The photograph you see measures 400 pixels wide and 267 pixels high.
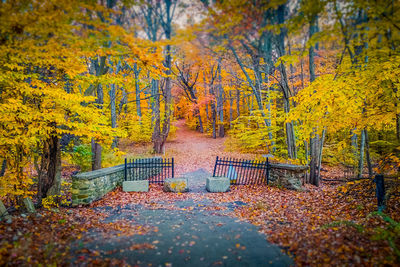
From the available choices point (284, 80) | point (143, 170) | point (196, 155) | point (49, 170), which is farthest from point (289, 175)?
point (196, 155)

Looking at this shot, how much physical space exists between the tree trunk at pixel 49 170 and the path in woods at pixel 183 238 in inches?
61.2

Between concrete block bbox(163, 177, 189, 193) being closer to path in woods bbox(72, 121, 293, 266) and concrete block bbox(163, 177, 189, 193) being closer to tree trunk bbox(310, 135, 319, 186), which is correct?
path in woods bbox(72, 121, 293, 266)

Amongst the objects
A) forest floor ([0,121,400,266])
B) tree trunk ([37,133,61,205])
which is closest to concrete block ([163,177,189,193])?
forest floor ([0,121,400,266])

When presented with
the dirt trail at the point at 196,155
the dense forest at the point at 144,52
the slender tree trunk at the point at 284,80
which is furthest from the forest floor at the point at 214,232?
the dirt trail at the point at 196,155

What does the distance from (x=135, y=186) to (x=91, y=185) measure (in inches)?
66.8

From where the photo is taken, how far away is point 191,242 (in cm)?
402

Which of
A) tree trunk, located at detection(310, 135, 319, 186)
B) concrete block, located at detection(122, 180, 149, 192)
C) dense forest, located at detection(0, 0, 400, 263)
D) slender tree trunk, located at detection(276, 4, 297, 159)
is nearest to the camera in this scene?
dense forest, located at detection(0, 0, 400, 263)

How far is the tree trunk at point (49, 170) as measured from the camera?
6055mm

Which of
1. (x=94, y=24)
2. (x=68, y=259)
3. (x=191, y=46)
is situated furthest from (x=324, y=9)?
(x=68, y=259)

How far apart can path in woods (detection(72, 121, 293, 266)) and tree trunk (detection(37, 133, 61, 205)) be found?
1554mm

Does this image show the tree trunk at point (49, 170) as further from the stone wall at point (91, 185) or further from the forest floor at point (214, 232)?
the forest floor at point (214, 232)

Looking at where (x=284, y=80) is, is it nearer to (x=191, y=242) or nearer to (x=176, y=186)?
(x=176, y=186)

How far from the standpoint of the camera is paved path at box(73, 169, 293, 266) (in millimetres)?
3393

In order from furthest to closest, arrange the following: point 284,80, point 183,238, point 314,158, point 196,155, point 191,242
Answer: point 196,155, point 314,158, point 284,80, point 183,238, point 191,242
